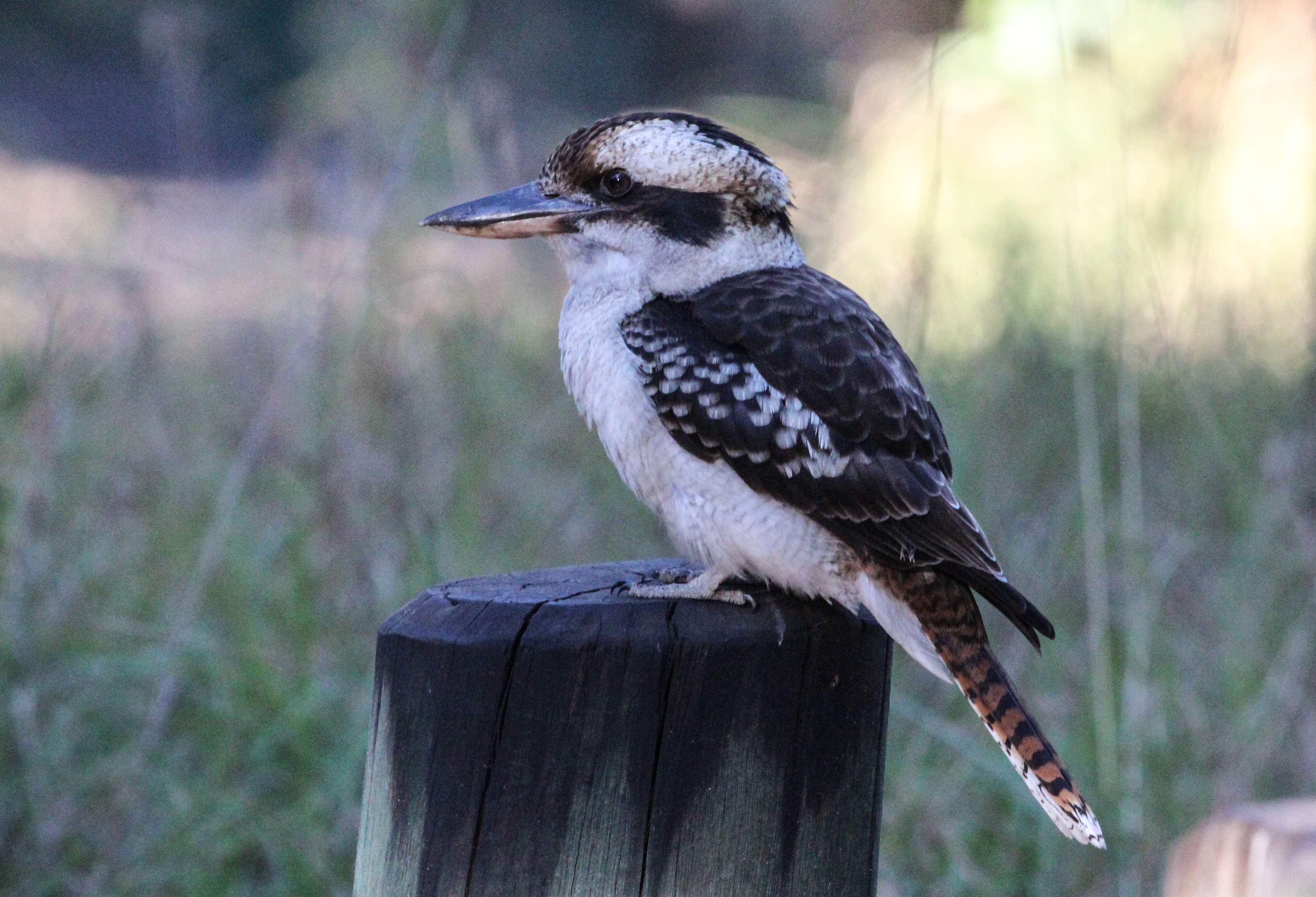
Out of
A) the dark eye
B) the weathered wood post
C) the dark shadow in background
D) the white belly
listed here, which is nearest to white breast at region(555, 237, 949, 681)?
the white belly

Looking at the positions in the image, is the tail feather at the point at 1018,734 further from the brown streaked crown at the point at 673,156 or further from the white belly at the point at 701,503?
the brown streaked crown at the point at 673,156

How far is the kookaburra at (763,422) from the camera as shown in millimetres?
2125

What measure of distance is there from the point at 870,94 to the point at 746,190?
3.91 metres

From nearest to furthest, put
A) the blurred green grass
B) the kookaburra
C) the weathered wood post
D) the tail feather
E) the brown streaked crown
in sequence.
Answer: the weathered wood post, the tail feather, the kookaburra, the brown streaked crown, the blurred green grass

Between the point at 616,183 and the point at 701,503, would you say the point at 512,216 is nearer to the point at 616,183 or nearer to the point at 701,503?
the point at 616,183

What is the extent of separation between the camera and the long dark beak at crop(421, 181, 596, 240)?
96.7 inches

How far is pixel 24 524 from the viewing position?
10.2 feet

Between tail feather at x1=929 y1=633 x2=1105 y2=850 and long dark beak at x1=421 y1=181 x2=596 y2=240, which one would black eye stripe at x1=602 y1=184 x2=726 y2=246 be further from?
tail feather at x1=929 y1=633 x2=1105 y2=850

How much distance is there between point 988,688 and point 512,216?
1137 millimetres

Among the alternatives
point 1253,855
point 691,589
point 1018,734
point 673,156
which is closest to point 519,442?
point 673,156

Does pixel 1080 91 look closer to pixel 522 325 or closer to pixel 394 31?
pixel 522 325

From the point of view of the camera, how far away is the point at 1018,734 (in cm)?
205

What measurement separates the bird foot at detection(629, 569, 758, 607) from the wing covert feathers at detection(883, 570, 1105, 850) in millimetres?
276

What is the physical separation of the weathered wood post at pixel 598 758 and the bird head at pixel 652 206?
912 millimetres
